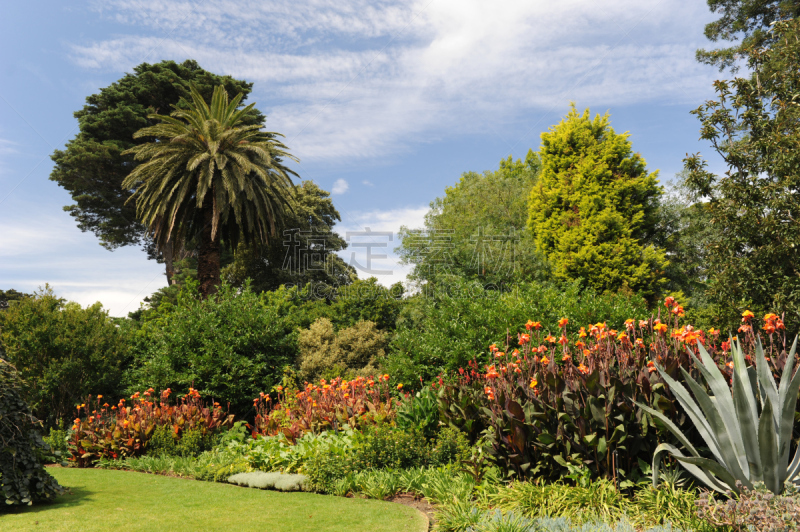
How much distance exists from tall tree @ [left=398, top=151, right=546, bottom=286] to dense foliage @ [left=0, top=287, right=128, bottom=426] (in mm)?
9721

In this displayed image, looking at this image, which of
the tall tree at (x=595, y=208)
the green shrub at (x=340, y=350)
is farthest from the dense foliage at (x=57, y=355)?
the tall tree at (x=595, y=208)

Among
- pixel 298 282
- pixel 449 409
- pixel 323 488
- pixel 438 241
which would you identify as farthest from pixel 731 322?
pixel 298 282

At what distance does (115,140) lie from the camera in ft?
81.6

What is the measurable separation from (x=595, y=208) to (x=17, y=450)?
1627 cm

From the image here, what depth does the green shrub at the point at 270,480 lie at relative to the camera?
20.4ft

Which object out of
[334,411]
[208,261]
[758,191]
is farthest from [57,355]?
[758,191]

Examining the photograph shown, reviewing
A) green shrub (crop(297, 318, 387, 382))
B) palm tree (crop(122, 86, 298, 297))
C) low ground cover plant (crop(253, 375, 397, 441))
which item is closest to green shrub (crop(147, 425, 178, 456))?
low ground cover plant (crop(253, 375, 397, 441))

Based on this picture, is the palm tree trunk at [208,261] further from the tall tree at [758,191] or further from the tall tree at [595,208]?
the tall tree at [758,191]

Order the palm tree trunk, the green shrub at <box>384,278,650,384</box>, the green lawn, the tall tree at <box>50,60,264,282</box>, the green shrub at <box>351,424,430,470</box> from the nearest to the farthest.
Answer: the green lawn
the green shrub at <box>351,424,430,470</box>
the green shrub at <box>384,278,650,384</box>
the palm tree trunk
the tall tree at <box>50,60,264,282</box>

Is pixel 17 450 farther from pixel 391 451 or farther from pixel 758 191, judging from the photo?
pixel 758 191

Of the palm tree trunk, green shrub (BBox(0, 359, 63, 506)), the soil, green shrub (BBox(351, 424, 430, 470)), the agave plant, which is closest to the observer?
the agave plant

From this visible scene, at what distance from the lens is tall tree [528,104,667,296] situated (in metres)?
16.1

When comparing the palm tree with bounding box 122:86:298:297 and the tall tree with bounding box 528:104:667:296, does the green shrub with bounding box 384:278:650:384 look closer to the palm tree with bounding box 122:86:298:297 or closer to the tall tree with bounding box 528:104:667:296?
the tall tree with bounding box 528:104:667:296

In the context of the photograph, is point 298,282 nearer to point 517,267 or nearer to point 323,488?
point 517,267
